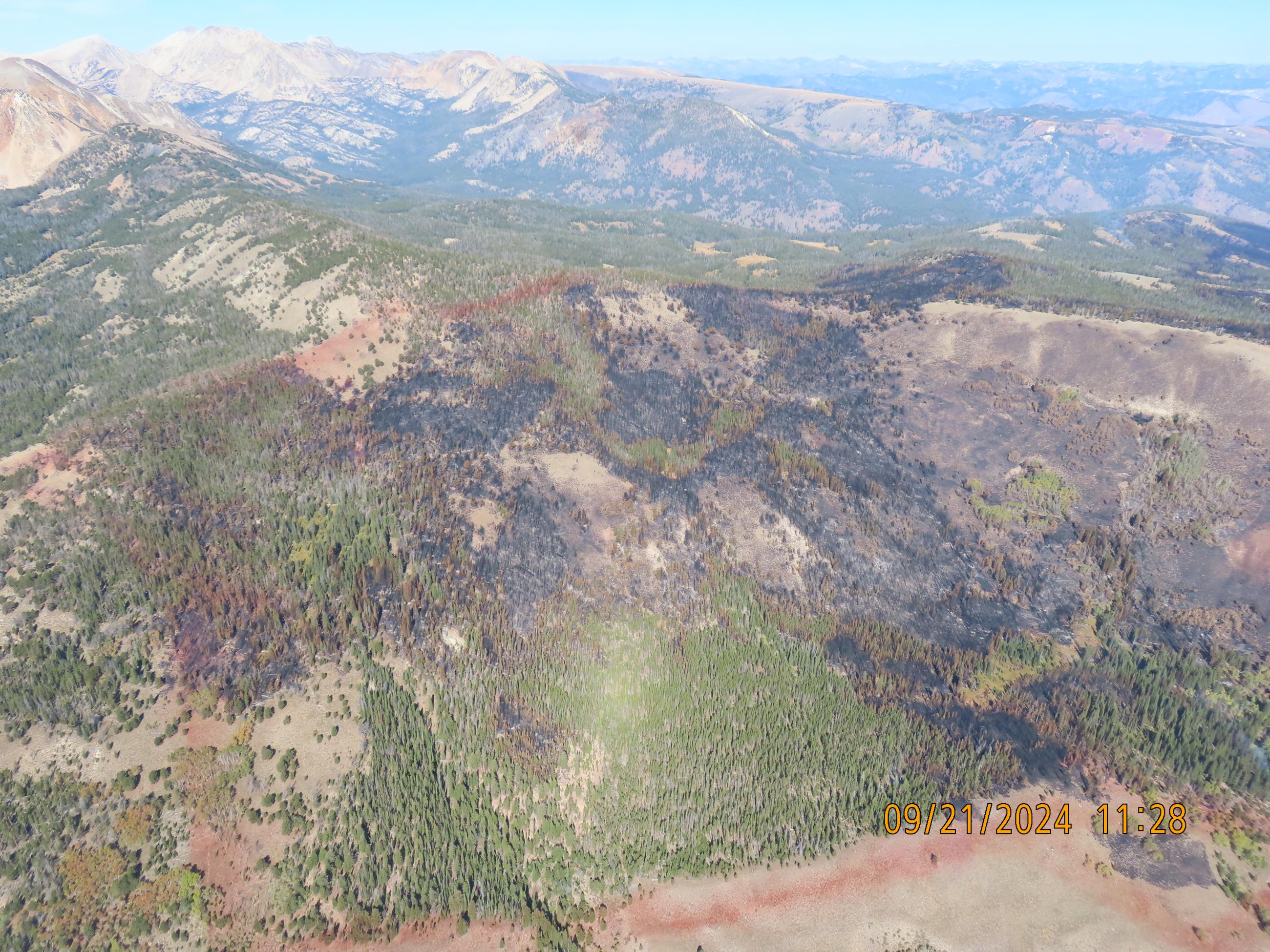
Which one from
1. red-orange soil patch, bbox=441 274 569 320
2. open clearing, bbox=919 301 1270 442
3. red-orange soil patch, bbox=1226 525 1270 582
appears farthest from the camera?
red-orange soil patch, bbox=441 274 569 320

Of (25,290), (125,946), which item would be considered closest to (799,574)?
(125,946)

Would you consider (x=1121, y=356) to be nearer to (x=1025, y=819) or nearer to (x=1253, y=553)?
(x=1253, y=553)

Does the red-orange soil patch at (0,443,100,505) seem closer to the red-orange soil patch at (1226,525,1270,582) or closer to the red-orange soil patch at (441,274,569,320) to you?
the red-orange soil patch at (441,274,569,320)

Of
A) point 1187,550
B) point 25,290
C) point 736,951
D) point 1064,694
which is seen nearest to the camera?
point 736,951

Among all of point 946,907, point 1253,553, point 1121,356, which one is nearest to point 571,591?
point 946,907

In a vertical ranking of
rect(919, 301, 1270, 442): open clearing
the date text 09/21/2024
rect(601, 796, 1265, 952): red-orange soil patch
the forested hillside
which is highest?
rect(919, 301, 1270, 442): open clearing

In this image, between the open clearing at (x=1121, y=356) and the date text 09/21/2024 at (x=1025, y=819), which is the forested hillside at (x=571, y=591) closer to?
the open clearing at (x=1121, y=356)

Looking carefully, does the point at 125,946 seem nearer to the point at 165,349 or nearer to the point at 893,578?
the point at 893,578

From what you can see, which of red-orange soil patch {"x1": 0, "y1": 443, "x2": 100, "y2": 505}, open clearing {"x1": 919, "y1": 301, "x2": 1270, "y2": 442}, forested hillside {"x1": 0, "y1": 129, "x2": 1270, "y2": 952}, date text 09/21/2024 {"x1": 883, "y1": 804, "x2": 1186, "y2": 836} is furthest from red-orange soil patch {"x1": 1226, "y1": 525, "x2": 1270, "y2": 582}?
red-orange soil patch {"x1": 0, "y1": 443, "x2": 100, "y2": 505}
